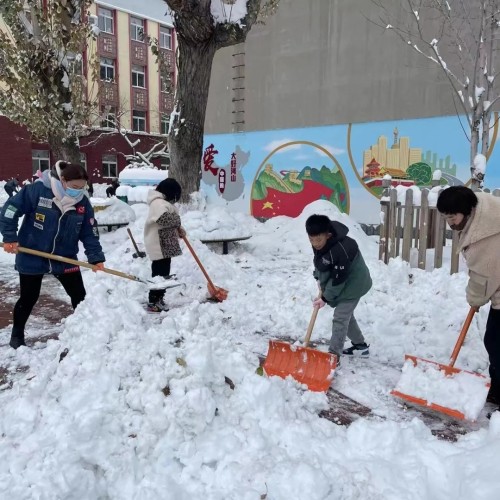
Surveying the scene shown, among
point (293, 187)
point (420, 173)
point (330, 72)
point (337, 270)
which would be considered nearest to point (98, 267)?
point (337, 270)

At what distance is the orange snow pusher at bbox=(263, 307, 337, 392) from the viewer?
3539 mm

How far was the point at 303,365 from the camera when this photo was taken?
3.67 meters

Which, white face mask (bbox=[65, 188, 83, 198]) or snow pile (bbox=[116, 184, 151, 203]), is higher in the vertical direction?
white face mask (bbox=[65, 188, 83, 198])

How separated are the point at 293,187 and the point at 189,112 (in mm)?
4799

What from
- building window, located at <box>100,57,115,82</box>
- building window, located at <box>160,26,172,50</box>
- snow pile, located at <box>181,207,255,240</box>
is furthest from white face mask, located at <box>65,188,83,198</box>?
building window, located at <box>160,26,172,50</box>

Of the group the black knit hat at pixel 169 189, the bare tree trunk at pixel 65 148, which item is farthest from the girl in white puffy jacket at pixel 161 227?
the bare tree trunk at pixel 65 148

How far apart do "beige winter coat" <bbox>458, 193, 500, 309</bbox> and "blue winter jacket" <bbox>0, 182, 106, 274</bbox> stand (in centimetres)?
316

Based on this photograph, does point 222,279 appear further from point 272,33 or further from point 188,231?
point 272,33

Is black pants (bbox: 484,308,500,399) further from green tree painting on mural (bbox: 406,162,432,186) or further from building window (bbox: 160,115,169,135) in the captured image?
building window (bbox: 160,115,169,135)

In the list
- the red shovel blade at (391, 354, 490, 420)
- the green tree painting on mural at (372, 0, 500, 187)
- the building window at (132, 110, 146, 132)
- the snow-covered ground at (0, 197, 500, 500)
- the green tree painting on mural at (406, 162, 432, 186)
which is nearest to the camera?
the snow-covered ground at (0, 197, 500, 500)

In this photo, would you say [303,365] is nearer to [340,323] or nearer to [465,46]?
[340,323]

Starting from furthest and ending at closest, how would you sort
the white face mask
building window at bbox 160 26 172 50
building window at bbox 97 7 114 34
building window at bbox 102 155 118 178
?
building window at bbox 160 26 172 50, building window at bbox 102 155 118 178, building window at bbox 97 7 114 34, the white face mask

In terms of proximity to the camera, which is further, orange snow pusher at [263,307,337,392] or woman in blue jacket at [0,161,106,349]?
woman in blue jacket at [0,161,106,349]

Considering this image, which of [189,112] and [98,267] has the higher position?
[189,112]
